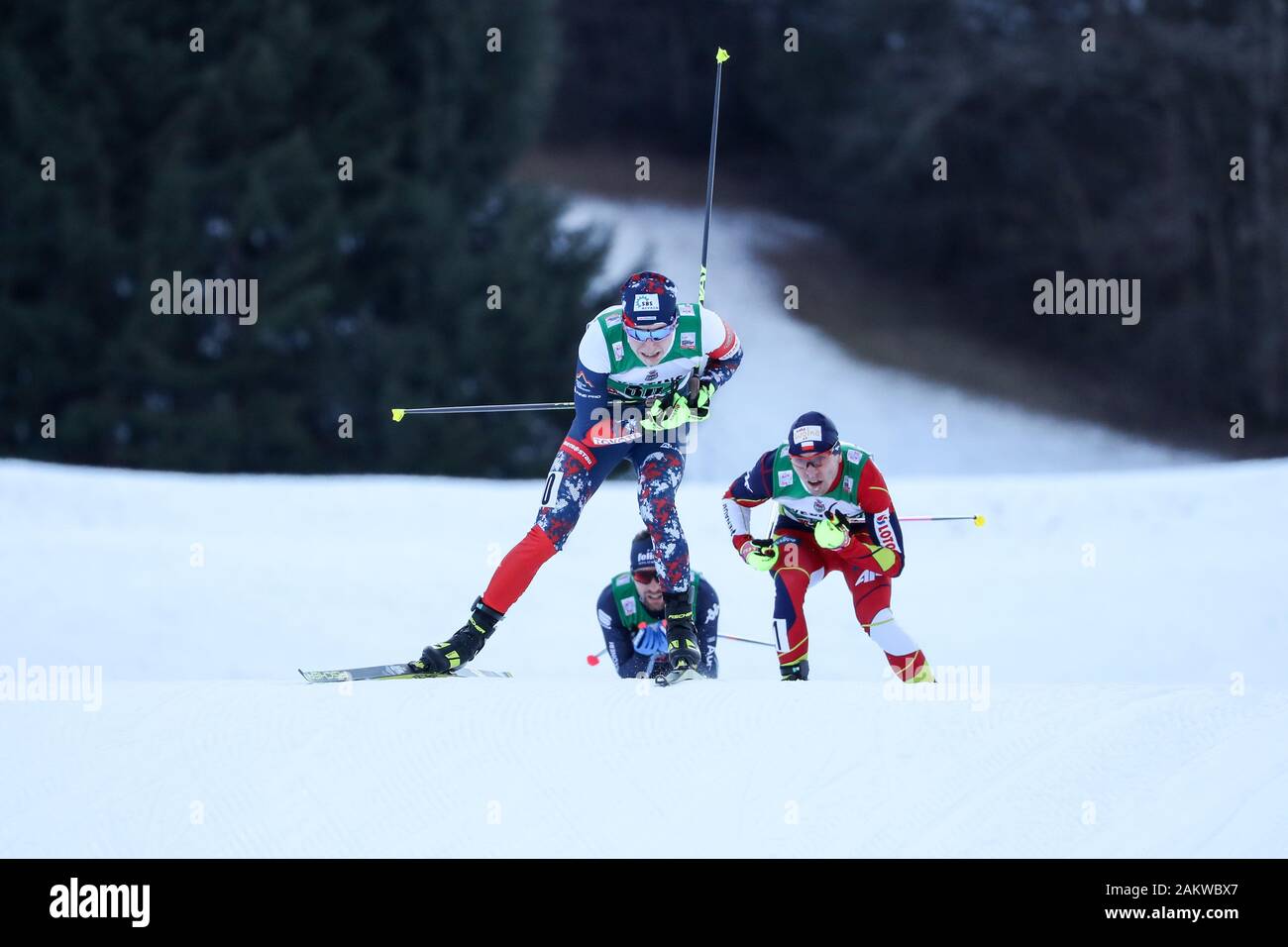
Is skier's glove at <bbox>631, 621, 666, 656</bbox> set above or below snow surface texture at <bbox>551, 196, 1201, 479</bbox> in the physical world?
below

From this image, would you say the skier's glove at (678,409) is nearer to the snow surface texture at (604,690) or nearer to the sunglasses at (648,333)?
the sunglasses at (648,333)

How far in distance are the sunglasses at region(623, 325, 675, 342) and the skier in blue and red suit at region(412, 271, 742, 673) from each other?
48 mm

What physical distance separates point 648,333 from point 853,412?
18.1 m

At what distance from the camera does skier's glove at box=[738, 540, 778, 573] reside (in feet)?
22.5

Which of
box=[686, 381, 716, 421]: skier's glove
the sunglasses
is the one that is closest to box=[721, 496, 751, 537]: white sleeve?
box=[686, 381, 716, 421]: skier's glove

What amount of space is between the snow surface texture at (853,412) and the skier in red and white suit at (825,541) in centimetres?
1406

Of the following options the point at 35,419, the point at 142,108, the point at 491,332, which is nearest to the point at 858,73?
the point at 491,332

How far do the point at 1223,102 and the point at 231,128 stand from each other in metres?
14.8

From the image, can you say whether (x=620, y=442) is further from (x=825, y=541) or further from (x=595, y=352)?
(x=825, y=541)

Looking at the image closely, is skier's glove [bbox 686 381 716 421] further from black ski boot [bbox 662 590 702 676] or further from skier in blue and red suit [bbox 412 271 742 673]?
black ski boot [bbox 662 590 702 676]

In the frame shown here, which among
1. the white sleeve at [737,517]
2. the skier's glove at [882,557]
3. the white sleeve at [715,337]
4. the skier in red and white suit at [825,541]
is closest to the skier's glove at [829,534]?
the skier in red and white suit at [825,541]

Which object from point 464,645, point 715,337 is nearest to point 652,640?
point 464,645

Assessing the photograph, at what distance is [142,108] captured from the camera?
2019cm

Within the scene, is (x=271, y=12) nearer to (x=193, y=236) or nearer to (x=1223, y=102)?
(x=193, y=236)
